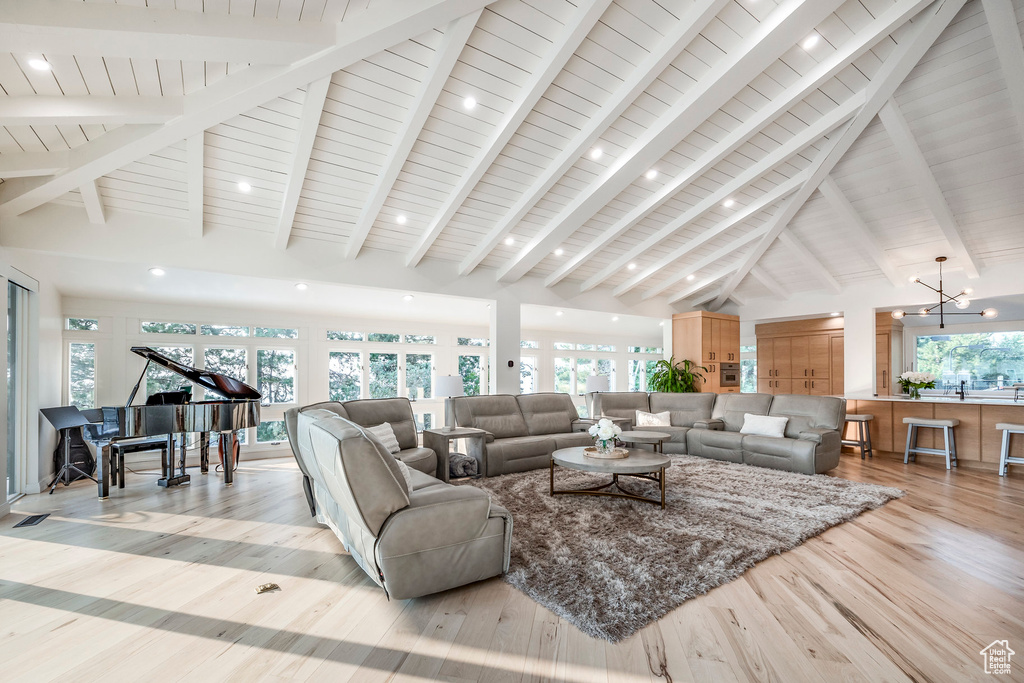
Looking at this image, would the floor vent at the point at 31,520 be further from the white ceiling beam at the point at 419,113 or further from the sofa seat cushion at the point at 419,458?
the white ceiling beam at the point at 419,113

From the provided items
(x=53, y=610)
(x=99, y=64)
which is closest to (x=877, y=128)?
(x=99, y=64)

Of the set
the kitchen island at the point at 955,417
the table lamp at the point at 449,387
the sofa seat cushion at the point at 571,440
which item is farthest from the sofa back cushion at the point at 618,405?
the kitchen island at the point at 955,417

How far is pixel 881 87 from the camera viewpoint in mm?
4078

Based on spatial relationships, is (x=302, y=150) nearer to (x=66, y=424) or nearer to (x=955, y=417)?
(x=66, y=424)

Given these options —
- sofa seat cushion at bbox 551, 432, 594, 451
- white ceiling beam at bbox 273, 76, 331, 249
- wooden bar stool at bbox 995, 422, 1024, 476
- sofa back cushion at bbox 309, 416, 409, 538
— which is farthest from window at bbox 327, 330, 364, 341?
wooden bar stool at bbox 995, 422, 1024, 476

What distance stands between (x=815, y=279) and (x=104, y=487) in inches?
374

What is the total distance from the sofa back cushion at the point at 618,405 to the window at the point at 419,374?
136 inches

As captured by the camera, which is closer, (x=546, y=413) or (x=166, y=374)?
(x=546, y=413)

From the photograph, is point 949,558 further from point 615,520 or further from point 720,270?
point 720,270

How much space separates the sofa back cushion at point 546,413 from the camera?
599 centimetres

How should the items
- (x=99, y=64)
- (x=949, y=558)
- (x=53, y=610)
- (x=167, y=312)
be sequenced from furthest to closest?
1. (x=167, y=312)
2. (x=949, y=558)
3. (x=99, y=64)
4. (x=53, y=610)

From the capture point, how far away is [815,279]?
7.52m

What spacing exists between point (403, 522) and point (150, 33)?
2717mm

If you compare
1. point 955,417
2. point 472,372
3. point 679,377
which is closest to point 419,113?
point 472,372
